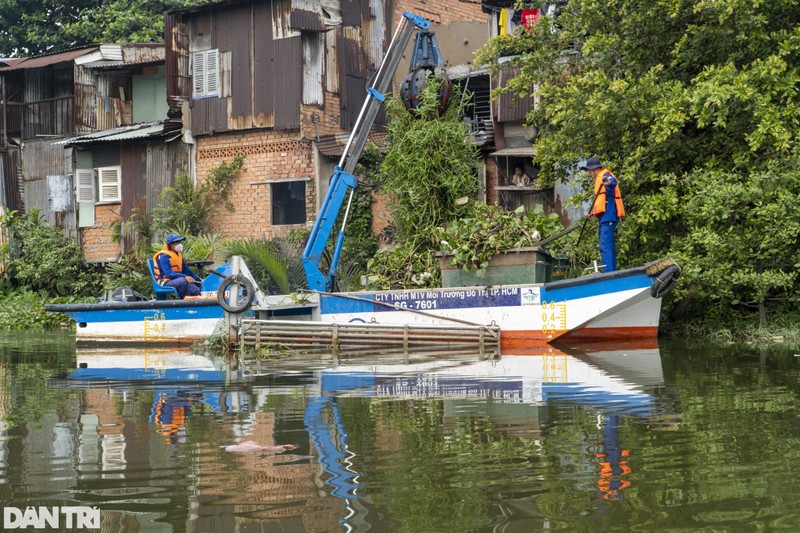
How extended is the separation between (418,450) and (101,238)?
24.0 m

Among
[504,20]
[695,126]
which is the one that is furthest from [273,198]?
[695,126]

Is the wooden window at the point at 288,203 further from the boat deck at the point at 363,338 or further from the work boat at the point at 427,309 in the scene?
the boat deck at the point at 363,338

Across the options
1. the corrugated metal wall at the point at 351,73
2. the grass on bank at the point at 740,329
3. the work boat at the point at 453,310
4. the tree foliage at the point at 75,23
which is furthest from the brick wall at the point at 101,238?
the grass on bank at the point at 740,329

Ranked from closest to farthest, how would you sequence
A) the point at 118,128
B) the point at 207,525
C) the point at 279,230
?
the point at 207,525 < the point at 279,230 < the point at 118,128

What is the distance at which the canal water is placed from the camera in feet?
14.9

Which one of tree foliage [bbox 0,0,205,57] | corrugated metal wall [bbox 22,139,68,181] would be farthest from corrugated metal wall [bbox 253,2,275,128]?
tree foliage [bbox 0,0,205,57]

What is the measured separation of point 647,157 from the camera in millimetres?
16109

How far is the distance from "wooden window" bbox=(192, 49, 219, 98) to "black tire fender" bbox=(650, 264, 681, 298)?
1565 cm

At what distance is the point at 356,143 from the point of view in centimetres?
1786

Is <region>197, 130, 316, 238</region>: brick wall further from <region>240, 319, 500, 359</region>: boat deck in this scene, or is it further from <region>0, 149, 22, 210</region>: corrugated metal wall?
<region>240, 319, 500, 359</region>: boat deck

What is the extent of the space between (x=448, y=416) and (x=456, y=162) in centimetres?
1103

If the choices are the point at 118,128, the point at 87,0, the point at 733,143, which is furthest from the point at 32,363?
the point at 87,0

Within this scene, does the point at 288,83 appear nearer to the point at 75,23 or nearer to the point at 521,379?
the point at 75,23

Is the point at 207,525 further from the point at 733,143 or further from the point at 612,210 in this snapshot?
the point at 733,143
